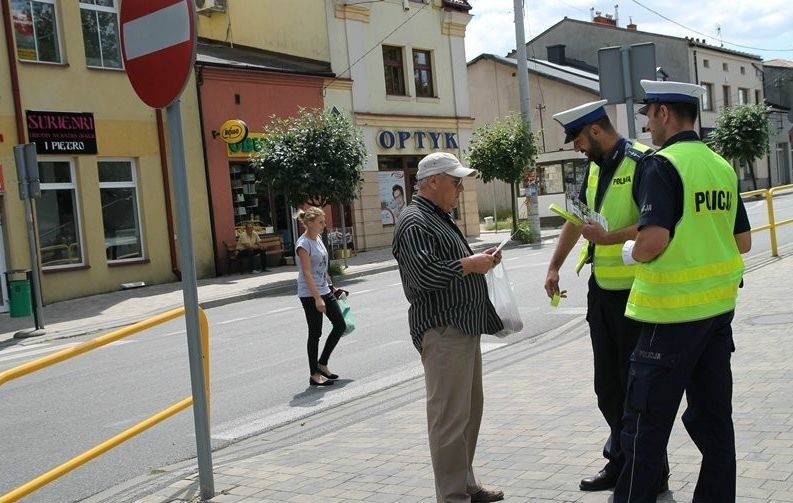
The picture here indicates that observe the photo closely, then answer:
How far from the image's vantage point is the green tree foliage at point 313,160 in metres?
20.0

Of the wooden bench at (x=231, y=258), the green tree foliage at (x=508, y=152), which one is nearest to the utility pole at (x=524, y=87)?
the green tree foliage at (x=508, y=152)

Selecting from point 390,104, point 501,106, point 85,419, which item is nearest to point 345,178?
point 390,104

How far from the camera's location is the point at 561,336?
957cm

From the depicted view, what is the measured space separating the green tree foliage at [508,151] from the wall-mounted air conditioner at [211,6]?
9018mm

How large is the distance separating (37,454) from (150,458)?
1555 millimetres

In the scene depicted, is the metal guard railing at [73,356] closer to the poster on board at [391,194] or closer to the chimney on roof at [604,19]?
the poster on board at [391,194]

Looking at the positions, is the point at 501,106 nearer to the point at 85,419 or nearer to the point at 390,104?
the point at 390,104

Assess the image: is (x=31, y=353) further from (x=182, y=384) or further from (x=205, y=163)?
(x=205, y=163)

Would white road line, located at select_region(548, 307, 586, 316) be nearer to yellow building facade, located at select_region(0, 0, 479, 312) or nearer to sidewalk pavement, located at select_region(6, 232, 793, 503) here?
sidewalk pavement, located at select_region(6, 232, 793, 503)

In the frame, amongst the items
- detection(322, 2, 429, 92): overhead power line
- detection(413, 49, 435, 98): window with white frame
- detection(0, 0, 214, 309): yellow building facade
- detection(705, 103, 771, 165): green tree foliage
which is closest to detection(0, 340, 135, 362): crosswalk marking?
detection(0, 0, 214, 309): yellow building facade

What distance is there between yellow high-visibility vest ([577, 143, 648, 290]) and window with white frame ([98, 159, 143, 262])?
58.0ft

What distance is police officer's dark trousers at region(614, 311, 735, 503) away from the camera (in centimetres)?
348

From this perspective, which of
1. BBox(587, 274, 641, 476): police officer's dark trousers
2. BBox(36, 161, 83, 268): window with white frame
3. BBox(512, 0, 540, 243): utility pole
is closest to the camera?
BBox(587, 274, 641, 476): police officer's dark trousers

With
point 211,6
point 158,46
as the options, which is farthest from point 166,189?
point 158,46
